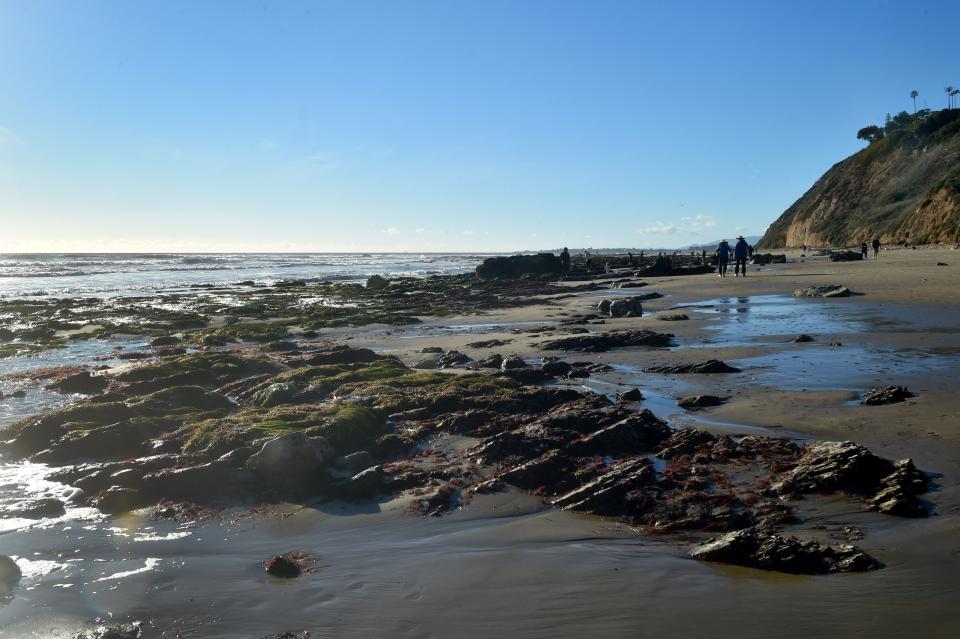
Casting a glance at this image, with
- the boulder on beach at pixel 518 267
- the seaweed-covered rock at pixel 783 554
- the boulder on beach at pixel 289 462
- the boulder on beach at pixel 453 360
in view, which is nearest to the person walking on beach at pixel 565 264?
the boulder on beach at pixel 518 267

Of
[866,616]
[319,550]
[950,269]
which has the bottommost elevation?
[319,550]

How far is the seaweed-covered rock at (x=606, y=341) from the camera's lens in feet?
53.6

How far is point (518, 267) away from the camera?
173ft

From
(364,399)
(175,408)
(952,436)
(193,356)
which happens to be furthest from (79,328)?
(952,436)

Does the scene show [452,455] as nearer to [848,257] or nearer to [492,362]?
[492,362]

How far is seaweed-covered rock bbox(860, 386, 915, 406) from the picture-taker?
31.1ft

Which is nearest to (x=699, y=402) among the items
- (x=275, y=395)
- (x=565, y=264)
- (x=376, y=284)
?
(x=275, y=395)

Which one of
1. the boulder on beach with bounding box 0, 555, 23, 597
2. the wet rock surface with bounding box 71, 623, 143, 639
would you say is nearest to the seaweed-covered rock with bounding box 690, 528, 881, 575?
the wet rock surface with bounding box 71, 623, 143, 639

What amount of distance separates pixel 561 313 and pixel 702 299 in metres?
6.77

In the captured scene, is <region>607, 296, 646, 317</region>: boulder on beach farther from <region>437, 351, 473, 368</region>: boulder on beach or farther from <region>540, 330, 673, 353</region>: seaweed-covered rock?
<region>437, 351, 473, 368</region>: boulder on beach

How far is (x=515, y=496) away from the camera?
24.5 feet

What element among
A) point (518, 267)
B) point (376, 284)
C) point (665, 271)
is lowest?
point (376, 284)

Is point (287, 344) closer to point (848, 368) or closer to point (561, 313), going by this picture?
point (561, 313)

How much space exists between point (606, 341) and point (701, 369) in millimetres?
4044
